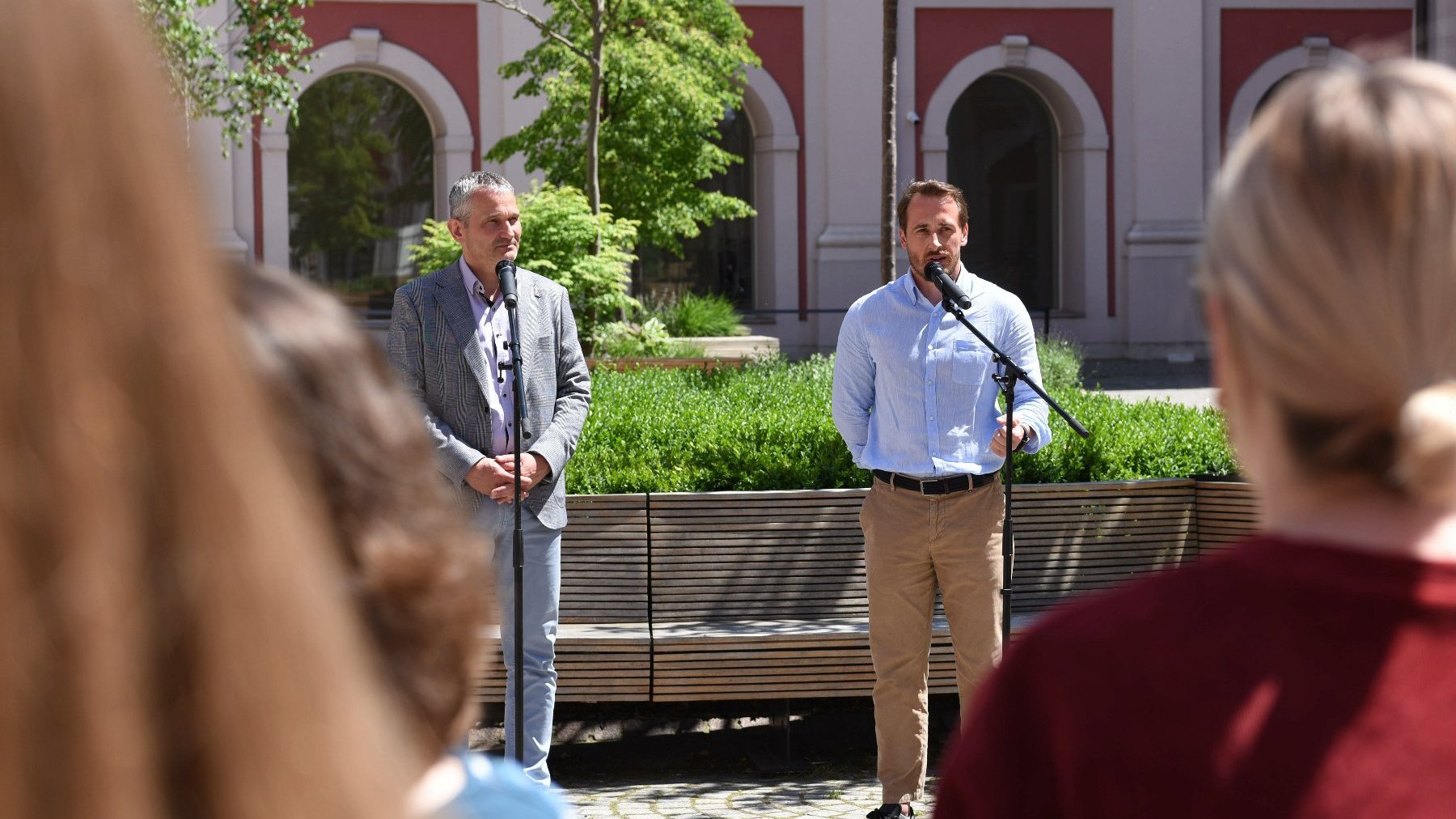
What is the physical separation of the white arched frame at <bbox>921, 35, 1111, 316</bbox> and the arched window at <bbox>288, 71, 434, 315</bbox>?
7622 mm

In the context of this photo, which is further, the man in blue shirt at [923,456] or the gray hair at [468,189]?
the gray hair at [468,189]

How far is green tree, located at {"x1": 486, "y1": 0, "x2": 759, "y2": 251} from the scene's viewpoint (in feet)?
57.7

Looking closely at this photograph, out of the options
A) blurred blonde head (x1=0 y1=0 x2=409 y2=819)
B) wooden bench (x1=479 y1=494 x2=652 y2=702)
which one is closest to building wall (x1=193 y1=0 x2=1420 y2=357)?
wooden bench (x1=479 y1=494 x2=652 y2=702)

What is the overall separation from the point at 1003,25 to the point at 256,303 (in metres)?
24.2

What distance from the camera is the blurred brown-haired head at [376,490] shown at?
114 cm

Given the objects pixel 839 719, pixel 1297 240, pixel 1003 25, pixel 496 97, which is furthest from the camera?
pixel 1003 25

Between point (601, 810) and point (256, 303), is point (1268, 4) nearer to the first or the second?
point (601, 810)

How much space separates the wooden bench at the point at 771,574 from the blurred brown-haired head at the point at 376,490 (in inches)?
218

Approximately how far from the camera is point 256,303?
115 cm

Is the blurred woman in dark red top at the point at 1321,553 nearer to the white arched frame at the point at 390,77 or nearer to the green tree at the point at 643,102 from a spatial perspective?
the green tree at the point at 643,102

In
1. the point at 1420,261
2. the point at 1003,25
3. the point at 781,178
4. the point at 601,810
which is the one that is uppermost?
the point at 1003,25

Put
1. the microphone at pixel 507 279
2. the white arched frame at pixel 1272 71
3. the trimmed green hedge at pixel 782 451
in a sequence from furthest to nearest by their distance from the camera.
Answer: the white arched frame at pixel 1272 71 → the trimmed green hedge at pixel 782 451 → the microphone at pixel 507 279

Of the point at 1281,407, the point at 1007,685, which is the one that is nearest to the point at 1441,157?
the point at 1281,407

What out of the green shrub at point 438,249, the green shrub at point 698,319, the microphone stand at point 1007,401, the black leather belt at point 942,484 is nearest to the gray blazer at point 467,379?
the black leather belt at point 942,484
